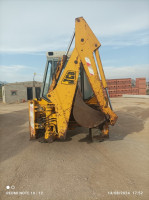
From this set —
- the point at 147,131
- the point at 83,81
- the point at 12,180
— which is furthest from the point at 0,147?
the point at 147,131

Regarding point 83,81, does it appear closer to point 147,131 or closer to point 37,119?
point 37,119

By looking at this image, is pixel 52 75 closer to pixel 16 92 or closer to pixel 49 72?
pixel 49 72

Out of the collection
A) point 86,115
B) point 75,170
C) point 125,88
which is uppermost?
point 125,88

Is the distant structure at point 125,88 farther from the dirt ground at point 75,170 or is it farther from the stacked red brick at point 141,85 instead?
the dirt ground at point 75,170

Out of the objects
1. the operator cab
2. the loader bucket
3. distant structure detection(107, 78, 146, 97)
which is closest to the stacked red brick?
distant structure detection(107, 78, 146, 97)

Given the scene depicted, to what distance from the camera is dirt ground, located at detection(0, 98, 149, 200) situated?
2.10m

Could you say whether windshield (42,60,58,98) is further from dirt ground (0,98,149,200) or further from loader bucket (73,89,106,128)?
dirt ground (0,98,149,200)

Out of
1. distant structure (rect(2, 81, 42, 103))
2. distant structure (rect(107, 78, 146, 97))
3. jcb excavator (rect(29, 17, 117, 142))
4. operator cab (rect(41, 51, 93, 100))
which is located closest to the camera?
jcb excavator (rect(29, 17, 117, 142))

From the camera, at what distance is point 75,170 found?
8.63 ft

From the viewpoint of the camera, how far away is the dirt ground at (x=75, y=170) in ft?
6.88

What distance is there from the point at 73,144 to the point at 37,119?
118cm

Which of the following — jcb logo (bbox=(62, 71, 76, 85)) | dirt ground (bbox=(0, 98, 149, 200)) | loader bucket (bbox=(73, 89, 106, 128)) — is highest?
jcb logo (bbox=(62, 71, 76, 85))

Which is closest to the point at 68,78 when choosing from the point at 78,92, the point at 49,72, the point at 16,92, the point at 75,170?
the point at 78,92

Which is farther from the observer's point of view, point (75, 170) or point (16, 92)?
point (16, 92)
